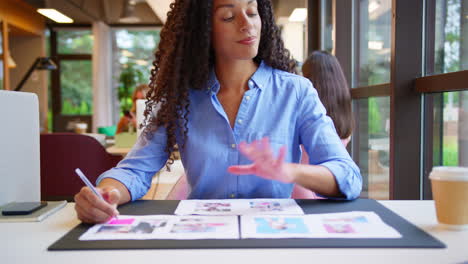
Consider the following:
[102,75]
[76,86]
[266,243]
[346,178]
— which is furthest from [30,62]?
[266,243]

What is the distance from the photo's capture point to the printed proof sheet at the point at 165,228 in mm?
935

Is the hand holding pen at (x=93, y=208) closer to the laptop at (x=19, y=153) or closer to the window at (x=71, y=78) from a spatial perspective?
the laptop at (x=19, y=153)

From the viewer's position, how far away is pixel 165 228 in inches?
39.0

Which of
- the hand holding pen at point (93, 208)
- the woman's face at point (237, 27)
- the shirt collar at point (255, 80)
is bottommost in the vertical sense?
the hand holding pen at point (93, 208)

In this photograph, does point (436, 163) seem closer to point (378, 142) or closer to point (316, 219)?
point (378, 142)

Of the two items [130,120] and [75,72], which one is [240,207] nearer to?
[130,120]

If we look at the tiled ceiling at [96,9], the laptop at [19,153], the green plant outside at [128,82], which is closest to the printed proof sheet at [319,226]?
the laptop at [19,153]

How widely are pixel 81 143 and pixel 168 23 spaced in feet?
6.99

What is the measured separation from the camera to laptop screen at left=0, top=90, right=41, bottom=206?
4.31ft

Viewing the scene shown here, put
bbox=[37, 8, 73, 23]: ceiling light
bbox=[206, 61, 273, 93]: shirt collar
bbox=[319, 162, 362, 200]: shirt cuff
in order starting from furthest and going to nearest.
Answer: bbox=[37, 8, 73, 23]: ceiling light, bbox=[206, 61, 273, 93]: shirt collar, bbox=[319, 162, 362, 200]: shirt cuff

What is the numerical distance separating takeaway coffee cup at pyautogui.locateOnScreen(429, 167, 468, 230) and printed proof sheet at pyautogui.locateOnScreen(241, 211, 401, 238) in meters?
0.13

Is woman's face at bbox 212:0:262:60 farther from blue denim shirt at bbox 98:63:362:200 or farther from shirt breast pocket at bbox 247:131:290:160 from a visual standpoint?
shirt breast pocket at bbox 247:131:290:160

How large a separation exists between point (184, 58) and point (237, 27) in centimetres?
27

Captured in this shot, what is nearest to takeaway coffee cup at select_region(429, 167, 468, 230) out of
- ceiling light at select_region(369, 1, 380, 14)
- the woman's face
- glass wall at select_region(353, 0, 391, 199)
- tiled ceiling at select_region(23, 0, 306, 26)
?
the woman's face
